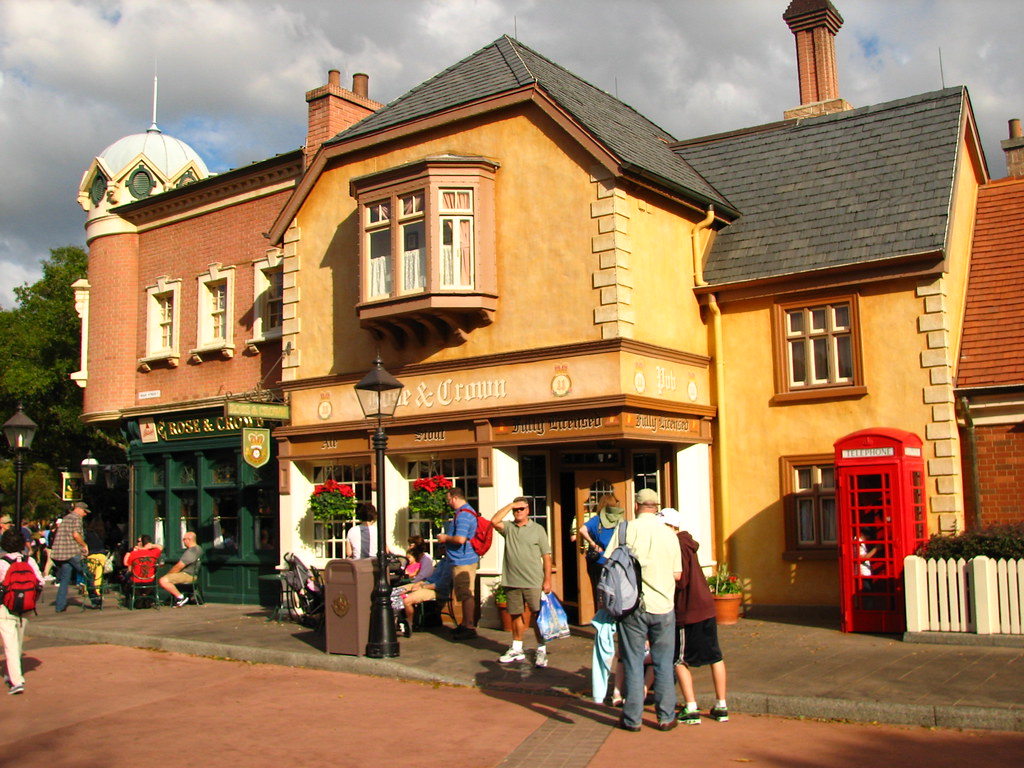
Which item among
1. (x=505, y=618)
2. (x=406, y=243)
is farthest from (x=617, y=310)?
(x=505, y=618)

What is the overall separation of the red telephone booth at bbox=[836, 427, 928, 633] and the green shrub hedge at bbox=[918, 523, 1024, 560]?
1.25ft

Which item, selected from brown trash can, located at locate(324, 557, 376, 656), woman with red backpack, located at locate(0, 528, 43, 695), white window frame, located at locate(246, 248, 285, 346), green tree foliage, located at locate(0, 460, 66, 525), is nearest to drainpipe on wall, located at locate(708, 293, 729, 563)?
brown trash can, located at locate(324, 557, 376, 656)

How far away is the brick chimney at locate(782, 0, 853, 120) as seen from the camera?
20.8 metres

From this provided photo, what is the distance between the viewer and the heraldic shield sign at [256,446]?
668 inches

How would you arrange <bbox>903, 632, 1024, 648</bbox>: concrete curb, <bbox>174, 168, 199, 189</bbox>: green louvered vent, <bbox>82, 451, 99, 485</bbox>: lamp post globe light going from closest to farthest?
<bbox>903, 632, 1024, 648</bbox>: concrete curb < <bbox>174, 168, 199, 189</bbox>: green louvered vent < <bbox>82, 451, 99, 485</bbox>: lamp post globe light

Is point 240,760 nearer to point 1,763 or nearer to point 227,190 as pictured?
point 1,763

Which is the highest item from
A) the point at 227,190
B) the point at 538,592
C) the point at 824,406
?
the point at 227,190

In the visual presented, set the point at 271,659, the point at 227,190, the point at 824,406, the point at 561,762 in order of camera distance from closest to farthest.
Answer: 1. the point at 561,762
2. the point at 271,659
3. the point at 824,406
4. the point at 227,190

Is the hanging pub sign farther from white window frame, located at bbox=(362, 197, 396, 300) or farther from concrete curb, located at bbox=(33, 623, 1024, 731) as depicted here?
white window frame, located at bbox=(362, 197, 396, 300)

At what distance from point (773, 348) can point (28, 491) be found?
102ft

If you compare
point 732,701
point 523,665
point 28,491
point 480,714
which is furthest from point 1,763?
point 28,491

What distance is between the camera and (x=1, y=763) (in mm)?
8172

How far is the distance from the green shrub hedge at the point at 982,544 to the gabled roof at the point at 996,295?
2.86 metres

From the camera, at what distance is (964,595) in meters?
11.8
